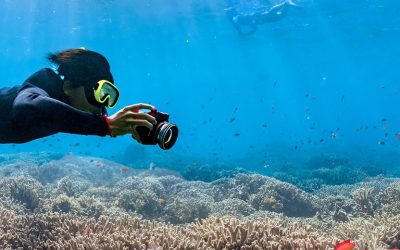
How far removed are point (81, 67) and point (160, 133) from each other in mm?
1181

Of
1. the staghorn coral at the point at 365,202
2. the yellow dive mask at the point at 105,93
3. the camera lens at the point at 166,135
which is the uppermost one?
the yellow dive mask at the point at 105,93

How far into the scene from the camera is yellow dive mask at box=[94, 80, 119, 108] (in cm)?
301

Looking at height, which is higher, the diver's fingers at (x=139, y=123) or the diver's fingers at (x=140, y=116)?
the diver's fingers at (x=140, y=116)

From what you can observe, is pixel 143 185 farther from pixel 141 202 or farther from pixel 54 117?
pixel 54 117

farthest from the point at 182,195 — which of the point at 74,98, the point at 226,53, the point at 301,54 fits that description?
the point at 301,54

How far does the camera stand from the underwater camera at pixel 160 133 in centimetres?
273

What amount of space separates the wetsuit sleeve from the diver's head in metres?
0.40

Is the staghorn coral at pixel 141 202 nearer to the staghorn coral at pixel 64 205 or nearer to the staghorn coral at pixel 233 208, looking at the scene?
the staghorn coral at pixel 64 205

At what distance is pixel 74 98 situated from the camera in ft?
10.9

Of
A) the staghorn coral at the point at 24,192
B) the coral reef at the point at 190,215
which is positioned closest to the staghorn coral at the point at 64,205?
the coral reef at the point at 190,215

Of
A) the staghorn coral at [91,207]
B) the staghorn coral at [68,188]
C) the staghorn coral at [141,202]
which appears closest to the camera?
the staghorn coral at [91,207]

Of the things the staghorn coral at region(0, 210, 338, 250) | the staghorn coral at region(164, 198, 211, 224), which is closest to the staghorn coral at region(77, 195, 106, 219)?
the staghorn coral at region(164, 198, 211, 224)

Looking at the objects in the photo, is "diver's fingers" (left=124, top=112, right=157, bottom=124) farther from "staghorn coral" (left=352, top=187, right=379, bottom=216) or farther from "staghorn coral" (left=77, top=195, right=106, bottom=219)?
"staghorn coral" (left=352, top=187, right=379, bottom=216)

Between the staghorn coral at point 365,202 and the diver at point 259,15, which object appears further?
the diver at point 259,15
